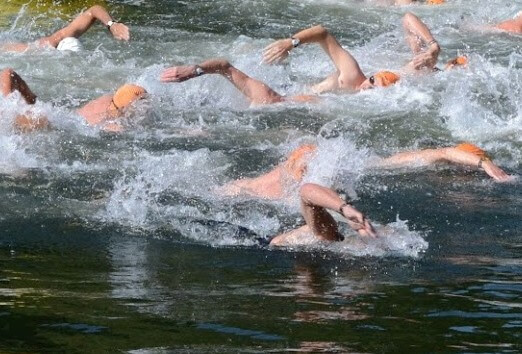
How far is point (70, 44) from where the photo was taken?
12.6 meters

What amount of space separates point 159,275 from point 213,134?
3.90 metres

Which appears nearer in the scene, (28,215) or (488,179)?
(28,215)

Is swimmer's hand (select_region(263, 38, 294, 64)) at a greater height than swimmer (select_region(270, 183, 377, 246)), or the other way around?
swimmer's hand (select_region(263, 38, 294, 64))

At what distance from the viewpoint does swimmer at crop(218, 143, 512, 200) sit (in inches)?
313

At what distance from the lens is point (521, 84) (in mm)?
11477

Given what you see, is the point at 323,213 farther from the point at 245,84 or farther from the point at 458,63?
the point at 458,63

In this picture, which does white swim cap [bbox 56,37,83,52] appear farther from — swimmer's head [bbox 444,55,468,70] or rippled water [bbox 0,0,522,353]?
swimmer's head [bbox 444,55,468,70]

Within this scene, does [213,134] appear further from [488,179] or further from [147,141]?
[488,179]

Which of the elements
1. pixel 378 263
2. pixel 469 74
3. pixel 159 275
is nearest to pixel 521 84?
pixel 469 74

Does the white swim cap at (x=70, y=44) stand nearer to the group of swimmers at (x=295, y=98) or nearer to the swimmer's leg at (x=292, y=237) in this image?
the group of swimmers at (x=295, y=98)

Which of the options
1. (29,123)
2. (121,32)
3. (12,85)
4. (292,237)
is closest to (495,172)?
(292,237)

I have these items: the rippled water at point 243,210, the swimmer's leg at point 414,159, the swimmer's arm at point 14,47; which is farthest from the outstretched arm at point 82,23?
the swimmer's leg at point 414,159

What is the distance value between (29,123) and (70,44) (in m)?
3.16

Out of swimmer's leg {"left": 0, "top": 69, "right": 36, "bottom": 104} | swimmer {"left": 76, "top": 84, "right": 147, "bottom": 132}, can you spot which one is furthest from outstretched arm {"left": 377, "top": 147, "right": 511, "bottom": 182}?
Answer: swimmer's leg {"left": 0, "top": 69, "right": 36, "bottom": 104}
